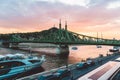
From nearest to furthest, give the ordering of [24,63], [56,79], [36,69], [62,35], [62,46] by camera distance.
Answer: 1. [56,79]
2. [24,63]
3. [36,69]
4. [62,46]
5. [62,35]

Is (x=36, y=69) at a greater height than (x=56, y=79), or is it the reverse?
(x=56, y=79)

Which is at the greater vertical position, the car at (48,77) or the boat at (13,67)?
the car at (48,77)

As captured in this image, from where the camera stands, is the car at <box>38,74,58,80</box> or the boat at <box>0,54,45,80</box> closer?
the car at <box>38,74,58,80</box>

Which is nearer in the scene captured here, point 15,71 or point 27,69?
point 15,71

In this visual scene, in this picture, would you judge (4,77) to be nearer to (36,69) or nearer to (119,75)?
(36,69)

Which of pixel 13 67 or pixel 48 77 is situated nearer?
pixel 48 77

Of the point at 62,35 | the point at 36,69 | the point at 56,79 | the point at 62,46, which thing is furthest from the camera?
the point at 62,35

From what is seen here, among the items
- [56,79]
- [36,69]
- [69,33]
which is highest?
[69,33]

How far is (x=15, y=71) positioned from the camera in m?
45.1

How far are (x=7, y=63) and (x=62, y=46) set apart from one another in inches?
4290

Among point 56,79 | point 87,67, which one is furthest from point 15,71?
point 56,79

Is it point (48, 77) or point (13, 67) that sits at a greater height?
point (48, 77)

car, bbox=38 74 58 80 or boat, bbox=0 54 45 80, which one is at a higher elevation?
car, bbox=38 74 58 80

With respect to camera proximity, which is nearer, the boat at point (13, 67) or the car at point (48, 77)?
the car at point (48, 77)
